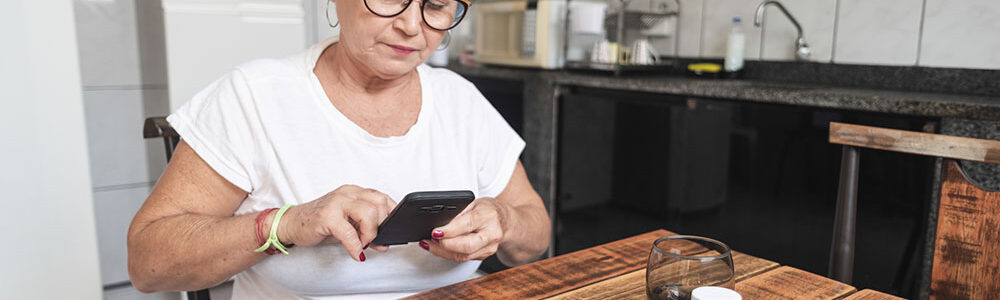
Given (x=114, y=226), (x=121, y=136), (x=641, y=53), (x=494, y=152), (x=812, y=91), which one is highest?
(x=641, y=53)

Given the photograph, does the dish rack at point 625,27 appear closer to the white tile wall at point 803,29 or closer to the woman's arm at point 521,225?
the white tile wall at point 803,29

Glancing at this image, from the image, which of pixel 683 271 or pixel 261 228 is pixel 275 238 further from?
pixel 683 271

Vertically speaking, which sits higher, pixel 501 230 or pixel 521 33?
pixel 521 33

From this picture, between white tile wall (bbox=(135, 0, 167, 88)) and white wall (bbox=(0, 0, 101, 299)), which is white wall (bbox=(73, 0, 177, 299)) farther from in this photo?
white wall (bbox=(0, 0, 101, 299))

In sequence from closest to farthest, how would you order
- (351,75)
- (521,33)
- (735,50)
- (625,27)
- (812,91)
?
(351,75)
(812,91)
(735,50)
(625,27)
(521,33)

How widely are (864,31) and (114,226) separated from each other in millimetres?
2627

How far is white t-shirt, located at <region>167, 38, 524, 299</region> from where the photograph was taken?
3.40 feet

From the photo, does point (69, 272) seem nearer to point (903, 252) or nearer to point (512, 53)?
point (512, 53)

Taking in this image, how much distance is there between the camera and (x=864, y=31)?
6.86 feet

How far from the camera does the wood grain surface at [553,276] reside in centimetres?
81

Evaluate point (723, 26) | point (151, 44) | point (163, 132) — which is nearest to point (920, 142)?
point (163, 132)

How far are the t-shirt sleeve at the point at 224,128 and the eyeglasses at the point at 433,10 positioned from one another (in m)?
0.26

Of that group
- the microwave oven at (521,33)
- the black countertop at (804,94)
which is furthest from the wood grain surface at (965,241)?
the microwave oven at (521,33)

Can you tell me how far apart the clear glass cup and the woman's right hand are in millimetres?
368
